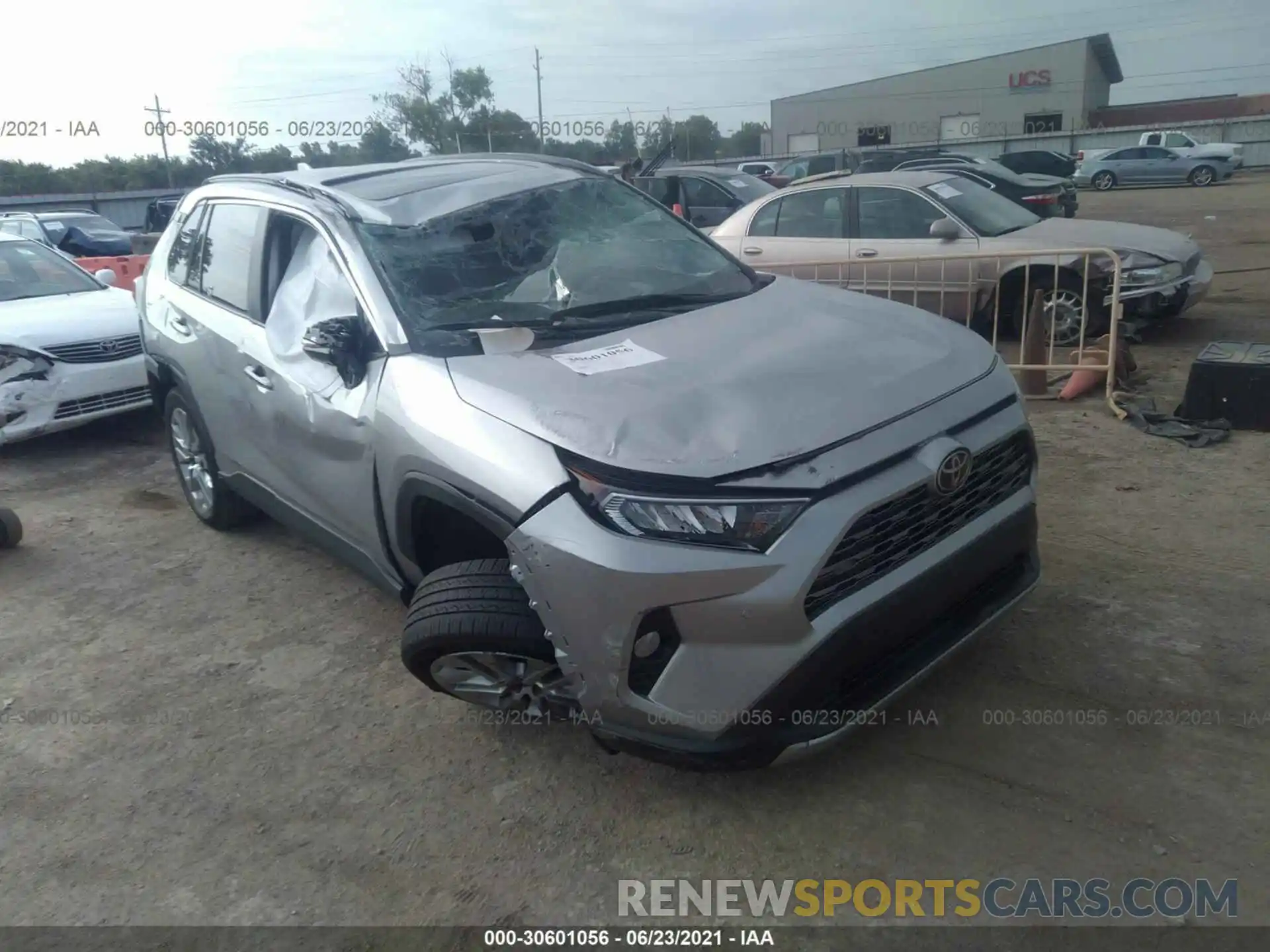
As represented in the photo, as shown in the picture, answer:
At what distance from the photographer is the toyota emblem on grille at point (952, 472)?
270 centimetres

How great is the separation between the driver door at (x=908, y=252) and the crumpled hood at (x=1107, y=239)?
47 centimetres

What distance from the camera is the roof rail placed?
12.1 ft

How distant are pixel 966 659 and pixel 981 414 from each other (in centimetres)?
100

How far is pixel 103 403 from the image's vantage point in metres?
6.88

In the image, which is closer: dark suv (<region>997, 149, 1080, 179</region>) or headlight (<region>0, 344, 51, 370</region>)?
headlight (<region>0, 344, 51, 370</region>)

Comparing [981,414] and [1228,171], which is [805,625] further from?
[1228,171]

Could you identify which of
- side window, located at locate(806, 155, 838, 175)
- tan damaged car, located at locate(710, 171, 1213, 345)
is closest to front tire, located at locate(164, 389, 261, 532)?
tan damaged car, located at locate(710, 171, 1213, 345)

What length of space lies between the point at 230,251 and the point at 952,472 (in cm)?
339

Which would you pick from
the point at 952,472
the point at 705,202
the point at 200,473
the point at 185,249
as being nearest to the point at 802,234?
the point at 705,202

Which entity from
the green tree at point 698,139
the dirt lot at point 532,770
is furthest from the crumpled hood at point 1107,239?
the green tree at point 698,139

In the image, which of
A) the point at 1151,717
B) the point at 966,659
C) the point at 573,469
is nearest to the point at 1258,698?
the point at 1151,717

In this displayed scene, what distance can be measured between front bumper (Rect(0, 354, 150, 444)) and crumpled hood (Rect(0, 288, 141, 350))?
208 millimetres

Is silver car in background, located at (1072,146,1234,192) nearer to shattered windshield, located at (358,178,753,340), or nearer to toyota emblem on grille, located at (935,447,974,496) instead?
shattered windshield, located at (358,178,753,340)

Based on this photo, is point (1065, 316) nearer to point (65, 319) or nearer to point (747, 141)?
point (65, 319)
